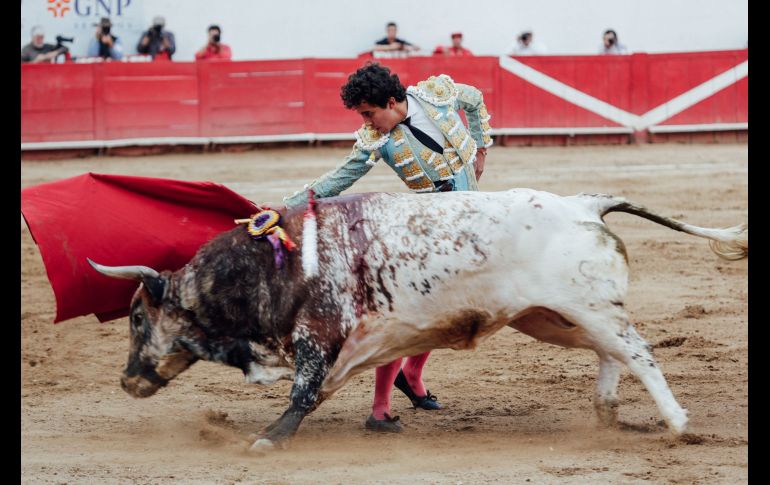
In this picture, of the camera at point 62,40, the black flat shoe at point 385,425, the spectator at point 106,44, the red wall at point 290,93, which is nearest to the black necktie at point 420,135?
the black flat shoe at point 385,425

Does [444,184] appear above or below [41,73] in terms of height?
below

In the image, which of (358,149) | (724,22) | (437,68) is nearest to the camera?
(358,149)

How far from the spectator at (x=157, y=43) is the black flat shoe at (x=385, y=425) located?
1035 centimetres

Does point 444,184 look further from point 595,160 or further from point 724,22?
point 724,22

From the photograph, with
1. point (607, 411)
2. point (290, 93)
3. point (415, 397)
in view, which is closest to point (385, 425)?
point (415, 397)

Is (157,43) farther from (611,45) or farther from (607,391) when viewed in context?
(607,391)

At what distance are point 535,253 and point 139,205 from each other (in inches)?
71.7

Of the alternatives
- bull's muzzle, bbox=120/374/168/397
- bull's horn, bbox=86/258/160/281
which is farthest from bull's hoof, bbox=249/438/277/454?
bull's horn, bbox=86/258/160/281

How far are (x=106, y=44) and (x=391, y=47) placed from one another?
3.60 meters

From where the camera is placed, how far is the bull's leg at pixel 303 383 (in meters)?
4.91

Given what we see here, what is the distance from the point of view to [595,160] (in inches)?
520

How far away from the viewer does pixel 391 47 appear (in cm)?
1534

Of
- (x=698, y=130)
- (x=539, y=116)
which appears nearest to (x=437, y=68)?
(x=539, y=116)

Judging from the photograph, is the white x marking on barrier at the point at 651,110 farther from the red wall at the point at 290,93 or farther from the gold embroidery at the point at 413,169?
the gold embroidery at the point at 413,169
